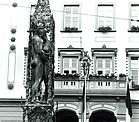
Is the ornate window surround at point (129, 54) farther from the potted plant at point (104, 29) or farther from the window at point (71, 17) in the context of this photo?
the window at point (71, 17)

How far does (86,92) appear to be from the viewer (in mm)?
28875

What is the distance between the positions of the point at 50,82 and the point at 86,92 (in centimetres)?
1882

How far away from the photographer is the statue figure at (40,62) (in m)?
10.0

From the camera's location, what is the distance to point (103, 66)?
30750 millimetres

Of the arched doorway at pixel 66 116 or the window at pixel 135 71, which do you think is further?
the arched doorway at pixel 66 116

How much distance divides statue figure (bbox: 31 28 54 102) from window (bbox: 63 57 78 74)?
2042 centimetres

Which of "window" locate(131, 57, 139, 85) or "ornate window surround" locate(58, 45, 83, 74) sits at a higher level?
"ornate window surround" locate(58, 45, 83, 74)

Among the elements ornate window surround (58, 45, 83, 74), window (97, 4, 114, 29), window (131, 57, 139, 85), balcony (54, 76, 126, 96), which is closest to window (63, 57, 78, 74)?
ornate window surround (58, 45, 83, 74)

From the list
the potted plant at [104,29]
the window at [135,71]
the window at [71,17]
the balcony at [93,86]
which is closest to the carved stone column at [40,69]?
the balcony at [93,86]

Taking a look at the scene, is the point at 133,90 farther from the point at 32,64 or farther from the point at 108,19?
the point at 32,64

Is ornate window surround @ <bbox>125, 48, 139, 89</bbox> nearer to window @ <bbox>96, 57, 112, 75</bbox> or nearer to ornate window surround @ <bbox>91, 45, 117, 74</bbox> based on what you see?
ornate window surround @ <bbox>91, 45, 117, 74</bbox>

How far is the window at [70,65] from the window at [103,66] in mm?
1367

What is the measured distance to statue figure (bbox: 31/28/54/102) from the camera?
32.9ft

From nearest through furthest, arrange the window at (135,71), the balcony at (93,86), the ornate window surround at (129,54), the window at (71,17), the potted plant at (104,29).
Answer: the balcony at (93,86) < the window at (135,71) < the ornate window surround at (129,54) < the potted plant at (104,29) < the window at (71,17)
